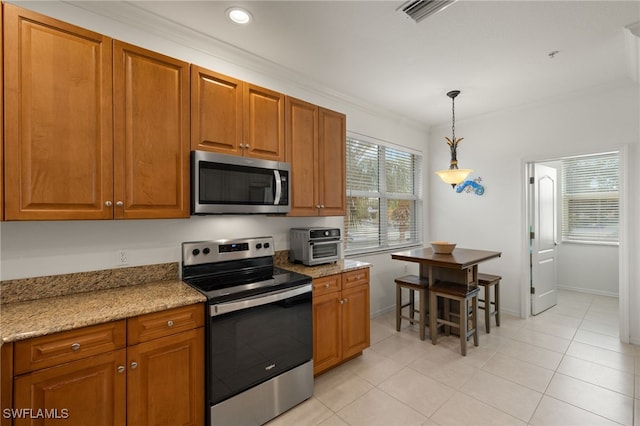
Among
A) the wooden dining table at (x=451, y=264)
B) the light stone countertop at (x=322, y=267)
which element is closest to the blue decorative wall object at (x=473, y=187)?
the wooden dining table at (x=451, y=264)

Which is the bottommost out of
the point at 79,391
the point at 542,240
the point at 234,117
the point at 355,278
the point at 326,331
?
the point at 326,331

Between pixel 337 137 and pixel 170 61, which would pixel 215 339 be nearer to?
pixel 170 61

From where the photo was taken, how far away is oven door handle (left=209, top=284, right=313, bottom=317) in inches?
68.6

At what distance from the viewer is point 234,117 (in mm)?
2225

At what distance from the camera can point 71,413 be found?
1.36 metres

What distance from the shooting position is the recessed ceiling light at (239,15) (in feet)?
6.61

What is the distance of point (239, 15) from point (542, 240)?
453 centimetres

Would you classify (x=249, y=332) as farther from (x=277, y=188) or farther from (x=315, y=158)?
(x=315, y=158)

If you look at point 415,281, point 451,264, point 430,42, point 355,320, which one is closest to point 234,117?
point 430,42

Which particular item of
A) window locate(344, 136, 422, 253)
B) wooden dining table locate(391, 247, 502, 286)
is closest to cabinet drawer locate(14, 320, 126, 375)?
window locate(344, 136, 422, 253)

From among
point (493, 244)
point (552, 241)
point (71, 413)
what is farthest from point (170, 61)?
point (552, 241)

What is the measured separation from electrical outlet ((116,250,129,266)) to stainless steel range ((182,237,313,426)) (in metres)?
0.36

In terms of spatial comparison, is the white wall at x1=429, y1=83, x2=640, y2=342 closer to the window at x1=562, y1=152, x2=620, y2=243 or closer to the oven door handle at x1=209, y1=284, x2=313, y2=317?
the window at x1=562, y1=152, x2=620, y2=243

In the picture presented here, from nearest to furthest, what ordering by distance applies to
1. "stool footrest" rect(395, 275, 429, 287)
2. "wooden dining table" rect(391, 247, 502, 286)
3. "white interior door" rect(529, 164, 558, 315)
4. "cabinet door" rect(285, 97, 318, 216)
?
"cabinet door" rect(285, 97, 318, 216) < "wooden dining table" rect(391, 247, 502, 286) < "stool footrest" rect(395, 275, 429, 287) < "white interior door" rect(529, 164, 558, 315)
